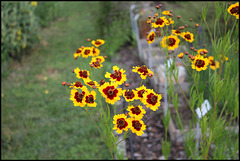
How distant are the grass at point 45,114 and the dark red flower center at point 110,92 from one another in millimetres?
371

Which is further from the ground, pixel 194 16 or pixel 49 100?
pixel 194 16

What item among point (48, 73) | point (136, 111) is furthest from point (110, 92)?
point (48, 73)

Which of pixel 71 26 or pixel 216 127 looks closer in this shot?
pixel 216 127

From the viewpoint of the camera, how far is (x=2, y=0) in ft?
15.7

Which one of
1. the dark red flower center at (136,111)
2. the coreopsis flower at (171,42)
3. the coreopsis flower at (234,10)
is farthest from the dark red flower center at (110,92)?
the coreopsis flower at (234,10)

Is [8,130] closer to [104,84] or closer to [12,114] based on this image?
[12,114]

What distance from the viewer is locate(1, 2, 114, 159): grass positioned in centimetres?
273

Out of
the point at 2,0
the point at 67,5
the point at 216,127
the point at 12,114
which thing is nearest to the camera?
the point at 216,127

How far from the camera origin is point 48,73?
168 inches

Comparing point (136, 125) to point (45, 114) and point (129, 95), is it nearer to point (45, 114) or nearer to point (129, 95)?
point (129, 95)

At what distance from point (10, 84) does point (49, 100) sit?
0.81 m

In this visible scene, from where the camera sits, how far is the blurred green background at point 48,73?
2.79 m

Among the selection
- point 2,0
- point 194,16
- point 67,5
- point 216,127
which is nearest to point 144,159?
point 216,127

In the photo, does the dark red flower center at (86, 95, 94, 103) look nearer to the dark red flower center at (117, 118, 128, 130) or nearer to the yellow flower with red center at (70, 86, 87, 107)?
the yellow flower with red center at (70, 86, 87, 107)
